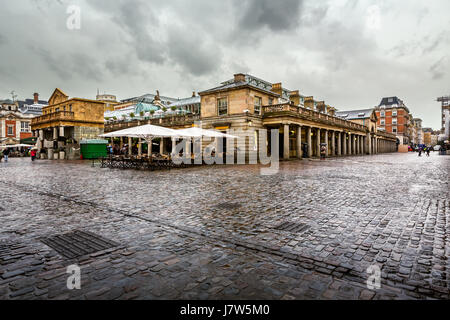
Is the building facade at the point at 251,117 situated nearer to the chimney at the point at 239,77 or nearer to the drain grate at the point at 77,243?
the chimney at the point at 239,77

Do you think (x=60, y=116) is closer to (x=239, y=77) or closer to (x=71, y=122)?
(x=71, y=122)

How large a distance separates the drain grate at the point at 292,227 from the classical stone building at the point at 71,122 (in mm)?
35944

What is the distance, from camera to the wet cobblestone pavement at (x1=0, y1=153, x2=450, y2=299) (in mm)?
2842

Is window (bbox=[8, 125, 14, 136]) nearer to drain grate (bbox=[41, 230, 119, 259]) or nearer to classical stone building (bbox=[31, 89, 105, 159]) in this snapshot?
classical stone building (bbox=[31, 89, 105, 159])

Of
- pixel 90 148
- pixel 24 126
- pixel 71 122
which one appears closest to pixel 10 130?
pixel 24 126

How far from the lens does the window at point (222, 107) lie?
30.0 metres

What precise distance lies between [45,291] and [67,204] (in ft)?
15.9

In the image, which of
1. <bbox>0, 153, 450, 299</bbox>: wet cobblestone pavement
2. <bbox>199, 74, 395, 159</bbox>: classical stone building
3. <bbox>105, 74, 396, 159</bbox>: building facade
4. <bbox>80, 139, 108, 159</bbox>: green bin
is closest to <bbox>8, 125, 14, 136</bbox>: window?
<bbox>80, 139, 108, 159</bbox>: green bin

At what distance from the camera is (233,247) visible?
13.2ft


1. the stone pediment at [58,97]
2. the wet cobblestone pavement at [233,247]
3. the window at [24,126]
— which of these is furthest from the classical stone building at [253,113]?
the window at [24,126]

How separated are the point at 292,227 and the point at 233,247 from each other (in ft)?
4.87

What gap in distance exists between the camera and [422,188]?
9398 mm

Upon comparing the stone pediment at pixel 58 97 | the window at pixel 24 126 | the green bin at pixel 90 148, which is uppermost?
the stone pediment at pixel 58 97
